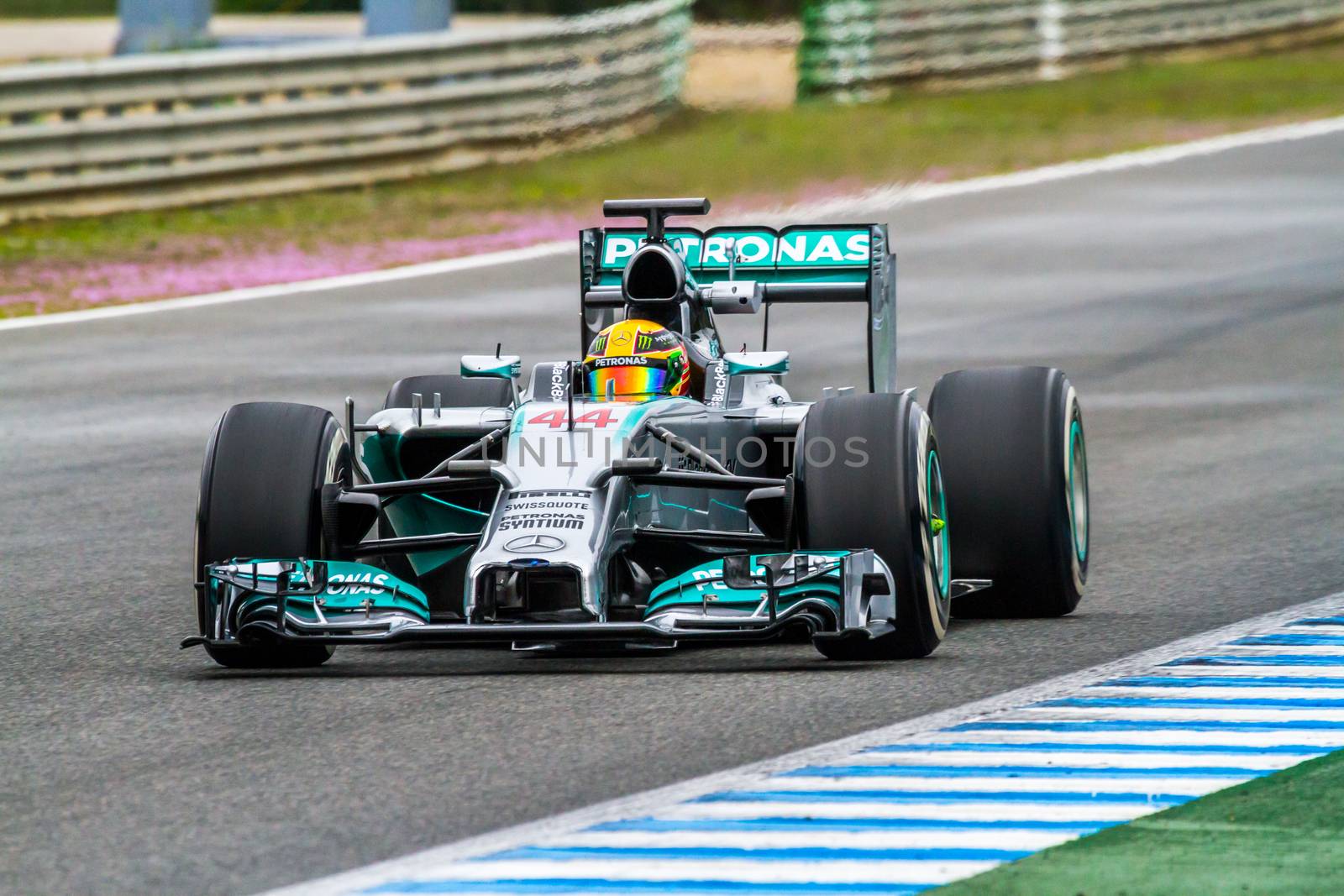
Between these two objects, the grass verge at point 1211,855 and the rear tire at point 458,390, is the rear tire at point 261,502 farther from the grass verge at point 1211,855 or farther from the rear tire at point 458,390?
the grass verge at point 1211,855

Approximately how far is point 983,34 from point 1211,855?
80.6ft

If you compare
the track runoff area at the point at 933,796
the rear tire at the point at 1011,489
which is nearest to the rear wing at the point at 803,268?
the rear tire at the point at 1011,489

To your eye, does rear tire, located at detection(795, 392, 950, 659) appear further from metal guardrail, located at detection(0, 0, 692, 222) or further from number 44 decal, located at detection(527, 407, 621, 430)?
metal guardrail, located at detection(0, 0, 692, 222)

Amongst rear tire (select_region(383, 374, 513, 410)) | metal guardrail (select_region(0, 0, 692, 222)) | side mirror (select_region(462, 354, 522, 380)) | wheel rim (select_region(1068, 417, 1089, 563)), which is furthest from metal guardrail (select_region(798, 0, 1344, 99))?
wheel rim (select_region(1068, 417, 1089, 563))

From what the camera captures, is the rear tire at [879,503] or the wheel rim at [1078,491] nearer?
the rear tire at [879,503]

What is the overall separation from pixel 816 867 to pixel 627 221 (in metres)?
13.8

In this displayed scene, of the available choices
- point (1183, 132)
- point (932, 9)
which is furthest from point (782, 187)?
point (932, 9)

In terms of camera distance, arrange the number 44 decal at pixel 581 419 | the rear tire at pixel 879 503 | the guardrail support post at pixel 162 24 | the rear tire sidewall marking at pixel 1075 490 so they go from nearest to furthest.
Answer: the rear tire at pixel 879 503, the number 44 decal at pixel 581 419, the rear tire sidewall marking at pixel 1075 490, the guardrail support post at pixel 162 24

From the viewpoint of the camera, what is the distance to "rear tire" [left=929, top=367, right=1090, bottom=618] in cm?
797

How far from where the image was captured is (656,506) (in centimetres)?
770

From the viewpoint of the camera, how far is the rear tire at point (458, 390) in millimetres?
9055

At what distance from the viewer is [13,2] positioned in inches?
2112

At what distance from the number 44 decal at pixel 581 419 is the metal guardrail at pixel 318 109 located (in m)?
12.2

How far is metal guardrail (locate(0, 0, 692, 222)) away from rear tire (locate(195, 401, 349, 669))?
12.0 metres
